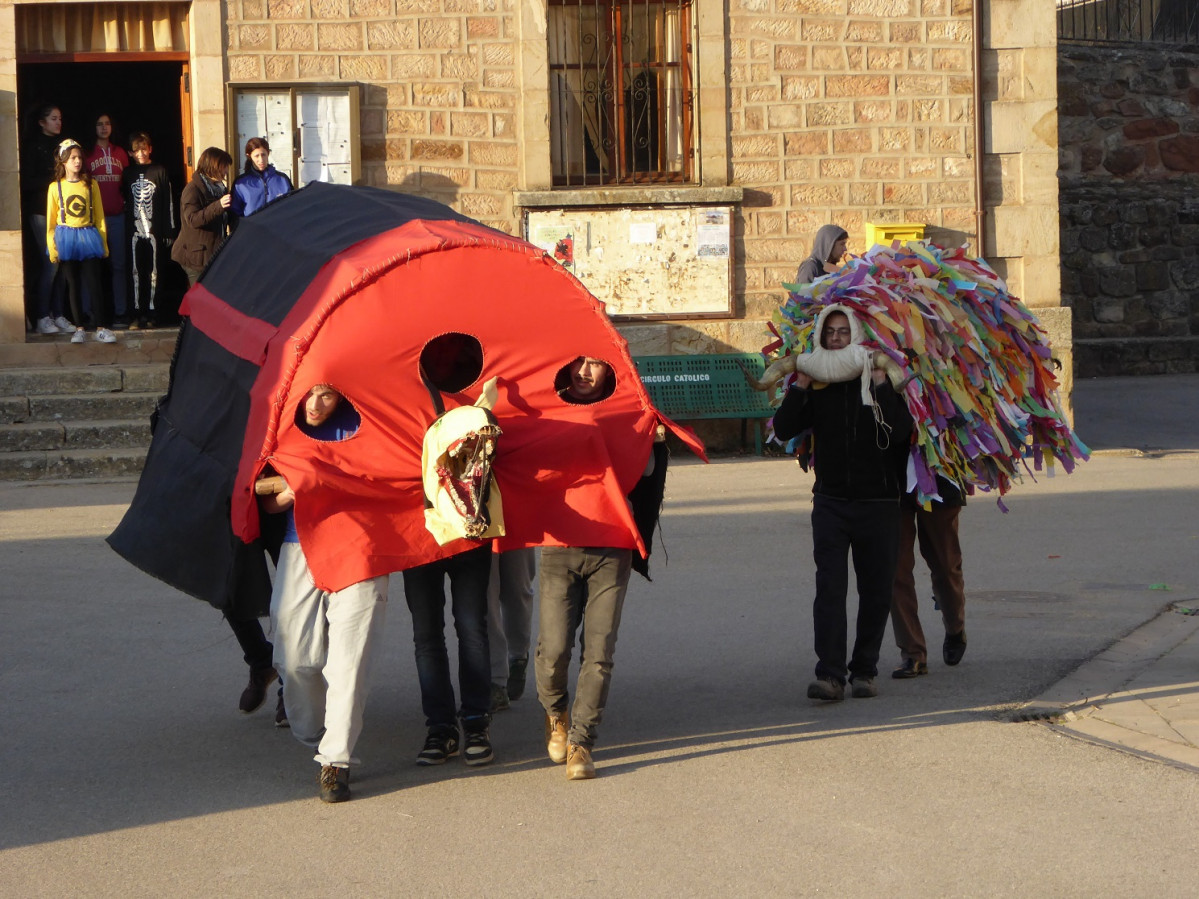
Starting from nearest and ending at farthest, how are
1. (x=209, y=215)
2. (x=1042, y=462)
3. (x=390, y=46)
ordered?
(x=1042, y=462) → (x=209, y=215) → (x=390, y=46)

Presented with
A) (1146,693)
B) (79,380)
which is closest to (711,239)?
(79,380)

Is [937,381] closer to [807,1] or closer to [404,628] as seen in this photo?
[404,628]

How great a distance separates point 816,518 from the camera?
6719 mm

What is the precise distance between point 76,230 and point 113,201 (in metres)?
0.79

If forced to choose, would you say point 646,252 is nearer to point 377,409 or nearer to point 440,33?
point 440,33

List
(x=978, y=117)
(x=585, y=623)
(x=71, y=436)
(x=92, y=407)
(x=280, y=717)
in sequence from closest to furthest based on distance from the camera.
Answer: (x=585, y=623)
(x=280, y=717)
(x=71, y=436)
(x=92, y=407)
(x=978, y=117)

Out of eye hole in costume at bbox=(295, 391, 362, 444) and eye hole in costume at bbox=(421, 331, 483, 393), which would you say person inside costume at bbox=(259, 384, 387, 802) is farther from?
eye hole in costume at bbox=(421, 331, 483, 393)

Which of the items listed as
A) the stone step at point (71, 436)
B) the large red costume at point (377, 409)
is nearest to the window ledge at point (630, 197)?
the stone step at point (71, 436)

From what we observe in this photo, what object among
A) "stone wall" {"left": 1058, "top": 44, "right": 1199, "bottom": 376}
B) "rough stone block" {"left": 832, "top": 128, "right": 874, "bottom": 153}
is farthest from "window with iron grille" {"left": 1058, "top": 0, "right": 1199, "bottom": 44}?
"rough stone block" {"left": 832, "top": 128, "right": 874, "bottom": 153}

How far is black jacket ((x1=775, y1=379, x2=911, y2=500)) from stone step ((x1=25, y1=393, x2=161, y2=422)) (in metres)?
7.81

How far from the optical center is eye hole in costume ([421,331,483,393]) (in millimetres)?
5938

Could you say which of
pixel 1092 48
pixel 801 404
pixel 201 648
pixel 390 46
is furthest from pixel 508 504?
pixel 1092 48

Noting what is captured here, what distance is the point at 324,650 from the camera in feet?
18.3

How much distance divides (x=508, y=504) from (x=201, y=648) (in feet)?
8.53
